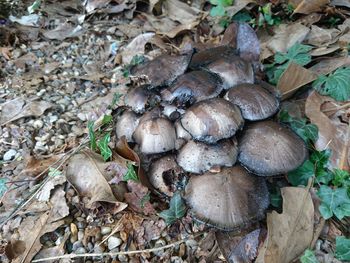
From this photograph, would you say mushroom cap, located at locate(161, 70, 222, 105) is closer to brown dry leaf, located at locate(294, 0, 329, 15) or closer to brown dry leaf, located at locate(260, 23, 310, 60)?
brown dry leaf, located at locate(260, 23, 310, 60)

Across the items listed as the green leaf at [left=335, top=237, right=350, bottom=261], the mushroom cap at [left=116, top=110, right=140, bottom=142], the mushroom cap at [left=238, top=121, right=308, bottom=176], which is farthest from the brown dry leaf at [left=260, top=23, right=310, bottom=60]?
the green leaf at [left=335, top=237, right=350, bottom=261]

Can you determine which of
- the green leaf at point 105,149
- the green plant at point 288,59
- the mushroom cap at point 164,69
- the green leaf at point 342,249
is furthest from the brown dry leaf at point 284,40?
the green leaf at point 342,249

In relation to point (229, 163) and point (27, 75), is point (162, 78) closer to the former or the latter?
point (229, 163)

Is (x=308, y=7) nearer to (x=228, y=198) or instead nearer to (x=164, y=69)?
(x=164, y=69)

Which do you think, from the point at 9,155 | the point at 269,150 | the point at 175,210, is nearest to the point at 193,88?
the point at 269,150

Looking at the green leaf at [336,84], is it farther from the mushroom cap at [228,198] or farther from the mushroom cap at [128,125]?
the mushroom cap at [128,125]
